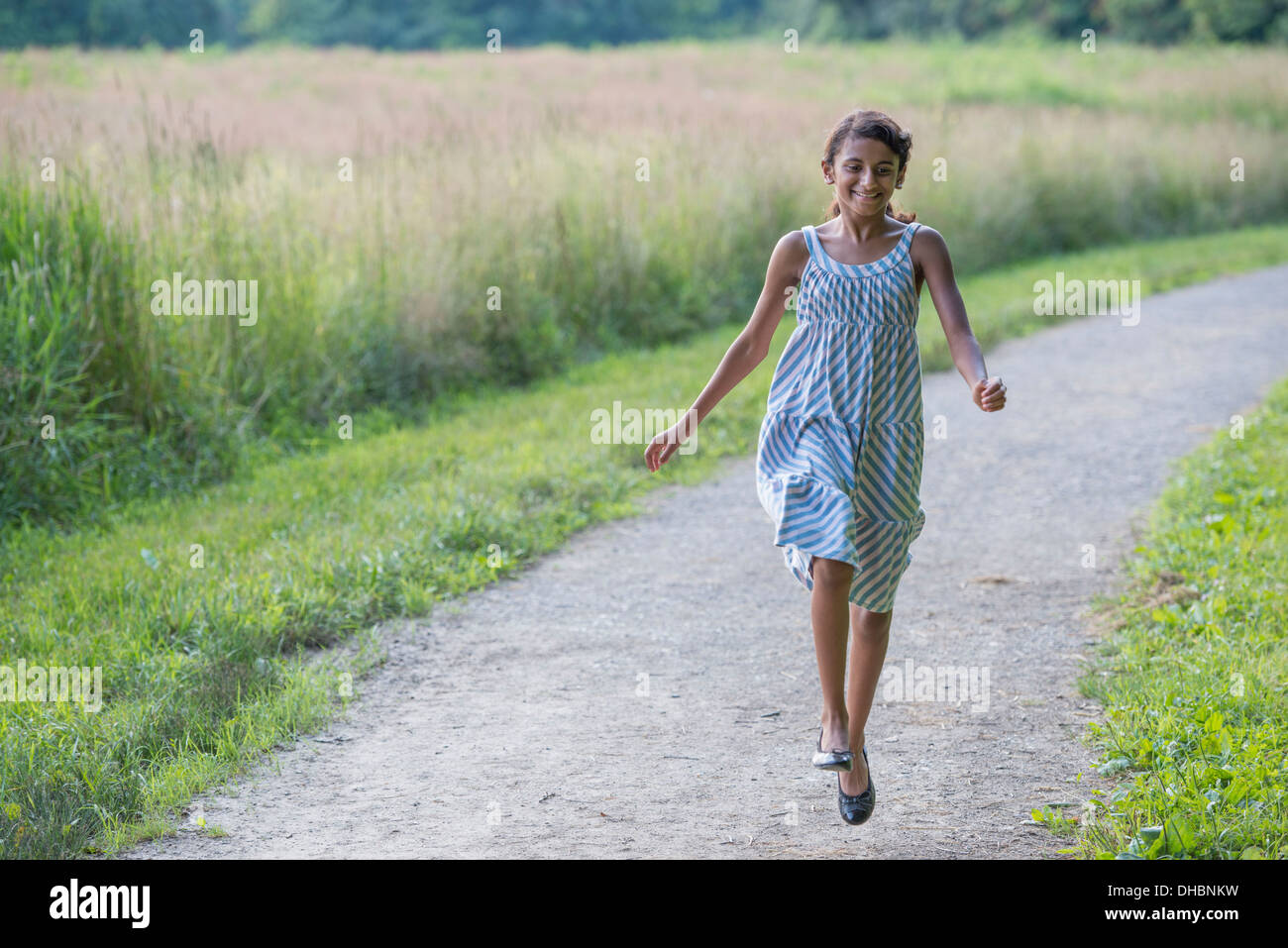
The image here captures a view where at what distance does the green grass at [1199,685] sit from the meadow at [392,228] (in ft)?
15.4

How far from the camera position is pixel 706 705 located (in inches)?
180

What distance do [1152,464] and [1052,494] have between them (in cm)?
91

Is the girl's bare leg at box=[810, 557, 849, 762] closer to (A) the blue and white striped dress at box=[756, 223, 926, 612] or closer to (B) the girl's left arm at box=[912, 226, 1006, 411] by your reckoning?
(A) the blue and white striped dress at box=[756, 223, 926, 612]

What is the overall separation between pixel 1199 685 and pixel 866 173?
205 centimetres

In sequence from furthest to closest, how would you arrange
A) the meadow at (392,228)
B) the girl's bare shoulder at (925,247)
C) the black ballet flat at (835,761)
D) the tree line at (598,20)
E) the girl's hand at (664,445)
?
the tree line at (598,20)
the meadow at (392,228)
the girl's hand at (664,445)
the girl's bare shoulder at (925,247)
the black ballet flat at (835,761)

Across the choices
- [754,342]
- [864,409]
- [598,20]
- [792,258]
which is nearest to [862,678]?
[864,409]

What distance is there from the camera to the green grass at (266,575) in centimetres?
393

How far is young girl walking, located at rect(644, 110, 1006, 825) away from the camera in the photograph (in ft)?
11.4

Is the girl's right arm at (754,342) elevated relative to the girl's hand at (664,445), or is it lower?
elevated

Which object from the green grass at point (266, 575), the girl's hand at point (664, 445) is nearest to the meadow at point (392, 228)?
the green grass at point (266, 575)

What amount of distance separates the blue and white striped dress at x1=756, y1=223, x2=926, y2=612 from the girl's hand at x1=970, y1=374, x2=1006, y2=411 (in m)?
0.28

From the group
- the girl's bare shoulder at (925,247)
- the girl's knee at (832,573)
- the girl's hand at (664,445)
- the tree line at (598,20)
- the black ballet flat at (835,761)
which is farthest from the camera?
the tree line at (598,20)

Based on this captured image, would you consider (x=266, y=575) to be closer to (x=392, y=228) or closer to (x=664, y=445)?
(x=664, y=445)

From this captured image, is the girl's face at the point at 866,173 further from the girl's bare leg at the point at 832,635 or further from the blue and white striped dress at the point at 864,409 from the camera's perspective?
the girl's bare leg at the point at 832,635
